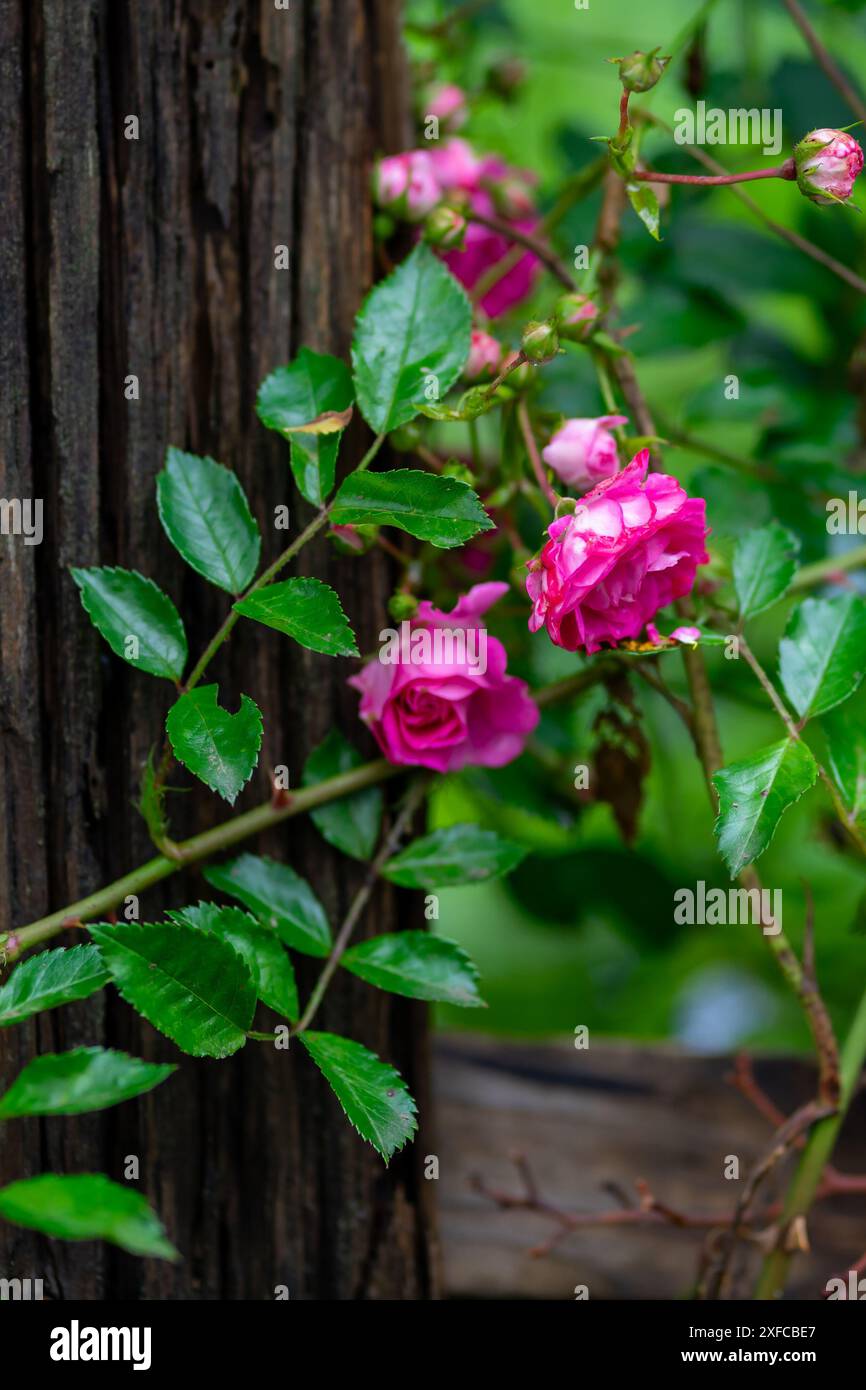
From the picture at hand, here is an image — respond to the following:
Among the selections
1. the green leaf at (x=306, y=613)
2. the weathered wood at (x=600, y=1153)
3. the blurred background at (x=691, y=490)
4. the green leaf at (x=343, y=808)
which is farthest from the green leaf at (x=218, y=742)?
the weathered wood at (x=600, y=1153)

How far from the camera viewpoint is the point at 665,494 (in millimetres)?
604

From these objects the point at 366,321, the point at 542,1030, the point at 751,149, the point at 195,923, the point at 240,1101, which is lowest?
the point at 542,1030

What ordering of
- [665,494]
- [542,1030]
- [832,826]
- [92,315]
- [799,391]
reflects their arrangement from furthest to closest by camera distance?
1. [542,1030]
2. [799,391]
3. [832,826]
4. [92,315]
5. [665,494]

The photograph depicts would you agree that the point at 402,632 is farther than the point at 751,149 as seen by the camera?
No

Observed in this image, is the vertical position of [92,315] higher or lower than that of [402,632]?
higher

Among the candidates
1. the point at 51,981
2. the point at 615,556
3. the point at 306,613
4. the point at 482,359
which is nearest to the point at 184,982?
the point at 51,981

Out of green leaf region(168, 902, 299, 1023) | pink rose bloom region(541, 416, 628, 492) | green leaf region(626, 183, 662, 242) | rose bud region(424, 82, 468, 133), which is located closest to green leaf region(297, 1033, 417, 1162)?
green leaf region(168, 902, 299, 1023)

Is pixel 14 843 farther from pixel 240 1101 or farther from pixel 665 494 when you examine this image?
pixel 665 494

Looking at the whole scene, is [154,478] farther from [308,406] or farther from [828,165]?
[828,165]

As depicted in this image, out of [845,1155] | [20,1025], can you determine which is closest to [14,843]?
[20,1025]

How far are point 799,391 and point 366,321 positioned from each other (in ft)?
2.20

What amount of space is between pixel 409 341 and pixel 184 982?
1.26ft

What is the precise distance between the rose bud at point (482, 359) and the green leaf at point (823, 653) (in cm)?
24

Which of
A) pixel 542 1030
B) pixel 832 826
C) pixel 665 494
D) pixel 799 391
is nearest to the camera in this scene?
pixel 665 494
